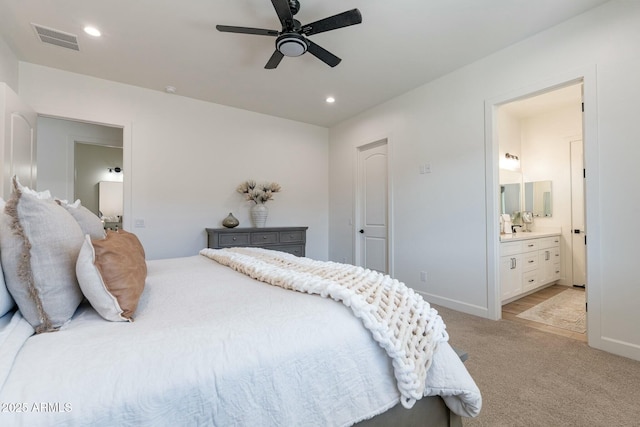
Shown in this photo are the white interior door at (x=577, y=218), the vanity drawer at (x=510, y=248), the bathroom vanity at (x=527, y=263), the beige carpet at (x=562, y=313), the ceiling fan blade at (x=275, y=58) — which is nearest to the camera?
the ceiling fan blade at (x=275, y=58)

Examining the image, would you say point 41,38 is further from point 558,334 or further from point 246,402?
point 558,334

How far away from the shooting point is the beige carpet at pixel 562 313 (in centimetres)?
286

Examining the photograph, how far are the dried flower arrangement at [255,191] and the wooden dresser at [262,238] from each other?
470 mm

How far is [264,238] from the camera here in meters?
4.09

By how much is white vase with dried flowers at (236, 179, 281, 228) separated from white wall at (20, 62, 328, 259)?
15cm

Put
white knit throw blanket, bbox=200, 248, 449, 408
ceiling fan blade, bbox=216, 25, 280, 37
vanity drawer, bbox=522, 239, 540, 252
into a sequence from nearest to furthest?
white knit throw blanket, bbox=200, 248, 449, 408
ceiling fan blade, bbox=216, 25, 280, 37
vanity drawer, bbox=522, 239, 540, 252

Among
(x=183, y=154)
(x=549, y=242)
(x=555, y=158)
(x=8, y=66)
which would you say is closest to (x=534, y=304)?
(x=549, y=242)

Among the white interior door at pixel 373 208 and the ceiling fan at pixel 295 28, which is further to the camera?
the white interior door at pixel 373 208

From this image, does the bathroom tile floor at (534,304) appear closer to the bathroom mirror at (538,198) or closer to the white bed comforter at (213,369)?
the bathroom mirror at (538,198)

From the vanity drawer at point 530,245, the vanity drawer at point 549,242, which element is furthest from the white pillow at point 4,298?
the vanity drawer at point 549,242

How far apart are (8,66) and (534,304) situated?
19.9 ft

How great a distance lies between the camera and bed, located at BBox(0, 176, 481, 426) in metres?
0.64

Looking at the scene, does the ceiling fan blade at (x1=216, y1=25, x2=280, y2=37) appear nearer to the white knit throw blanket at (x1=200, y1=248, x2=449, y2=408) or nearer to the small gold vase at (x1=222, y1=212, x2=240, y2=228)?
the white knit throw blanket at (x1=200, y1=248, x2=449, y2=408)

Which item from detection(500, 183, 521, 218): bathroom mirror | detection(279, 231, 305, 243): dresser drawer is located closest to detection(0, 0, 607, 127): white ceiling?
detection(279, 231, 305, 243): dresser drawer
